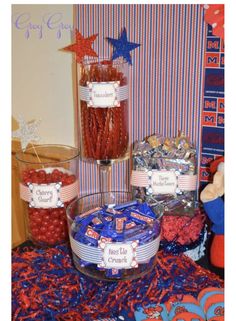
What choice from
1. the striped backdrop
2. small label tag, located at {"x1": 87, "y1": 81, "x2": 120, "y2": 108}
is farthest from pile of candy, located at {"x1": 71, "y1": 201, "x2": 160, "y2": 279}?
the striped backdrop

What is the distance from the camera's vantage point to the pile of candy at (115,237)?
1.16 metres

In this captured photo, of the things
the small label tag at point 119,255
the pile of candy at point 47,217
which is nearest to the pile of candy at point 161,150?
the pile of candy at point 47,217

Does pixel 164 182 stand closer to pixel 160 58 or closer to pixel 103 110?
pixel 103 110

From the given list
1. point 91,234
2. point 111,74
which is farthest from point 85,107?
point 91,234

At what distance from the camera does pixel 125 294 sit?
122 centimetres

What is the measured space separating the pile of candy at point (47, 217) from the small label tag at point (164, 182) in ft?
0.79

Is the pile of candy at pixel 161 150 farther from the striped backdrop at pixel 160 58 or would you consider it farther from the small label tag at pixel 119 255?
the small label tag at pixel 119 255

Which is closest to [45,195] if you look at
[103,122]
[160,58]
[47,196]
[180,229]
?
[47,196]

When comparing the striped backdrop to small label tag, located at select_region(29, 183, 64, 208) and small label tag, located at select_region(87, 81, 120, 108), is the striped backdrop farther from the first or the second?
small label tag, located at select_region(29, 183, 64, 208)

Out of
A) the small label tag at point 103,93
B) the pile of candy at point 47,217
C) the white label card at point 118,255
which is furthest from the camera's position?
the pile of candy at point 47,217

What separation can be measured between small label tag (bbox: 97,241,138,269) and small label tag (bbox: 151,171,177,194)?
0.28m

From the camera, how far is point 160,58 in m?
1.52
